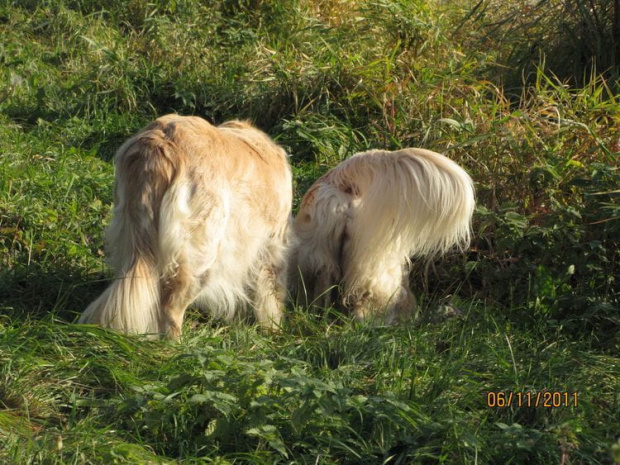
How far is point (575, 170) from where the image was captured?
16.9 feet

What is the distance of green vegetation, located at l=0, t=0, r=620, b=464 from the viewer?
340 centimetres

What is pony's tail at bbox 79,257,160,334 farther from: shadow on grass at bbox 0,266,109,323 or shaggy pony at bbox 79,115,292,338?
shadow on grass at bbox 0,266,109,323

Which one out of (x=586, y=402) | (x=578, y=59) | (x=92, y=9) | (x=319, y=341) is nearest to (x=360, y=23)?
(x=578, y=59)

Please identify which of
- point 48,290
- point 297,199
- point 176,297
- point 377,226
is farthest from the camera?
point 297,199

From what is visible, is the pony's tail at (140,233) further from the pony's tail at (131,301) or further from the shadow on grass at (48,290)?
the shadow on grass at (48,290)

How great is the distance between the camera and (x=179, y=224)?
402cm

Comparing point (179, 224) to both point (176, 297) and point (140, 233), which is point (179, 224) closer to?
point (140, 233)

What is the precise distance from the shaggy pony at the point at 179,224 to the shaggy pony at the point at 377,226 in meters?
0.42
